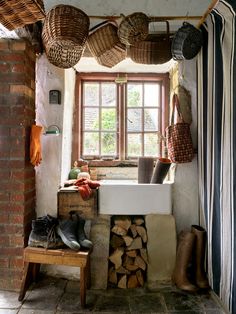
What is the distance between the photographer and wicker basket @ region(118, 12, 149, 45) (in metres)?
2.09

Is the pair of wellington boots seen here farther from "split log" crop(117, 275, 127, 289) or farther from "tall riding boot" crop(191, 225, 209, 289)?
"split log" crop(117, 275, 127, 289)

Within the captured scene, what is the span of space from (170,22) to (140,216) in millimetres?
1790

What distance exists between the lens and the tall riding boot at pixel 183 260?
2.37 meters

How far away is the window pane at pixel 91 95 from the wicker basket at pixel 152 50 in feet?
2.74

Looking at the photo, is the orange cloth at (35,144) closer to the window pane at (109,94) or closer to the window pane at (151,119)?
the window pane at (109,94)

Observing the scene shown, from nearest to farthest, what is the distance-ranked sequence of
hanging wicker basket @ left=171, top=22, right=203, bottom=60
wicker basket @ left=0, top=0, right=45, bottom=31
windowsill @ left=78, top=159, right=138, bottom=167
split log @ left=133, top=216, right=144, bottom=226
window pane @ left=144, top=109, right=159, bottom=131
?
wicker basket @ left=0, top=0, right=45, bottom=31 < hanging wicker basket @ left=171, top=22, right=203, bottom=60 < split log @ left=133, top=216, right=144, bottom=226 < windowsill @ left=78, top=159, right=138, bottom=167 < window pane @ left=144, top=109, right=159, bottom=131

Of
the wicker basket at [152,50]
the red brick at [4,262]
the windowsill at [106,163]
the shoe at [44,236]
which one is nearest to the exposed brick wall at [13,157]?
the red brick at [4,262]

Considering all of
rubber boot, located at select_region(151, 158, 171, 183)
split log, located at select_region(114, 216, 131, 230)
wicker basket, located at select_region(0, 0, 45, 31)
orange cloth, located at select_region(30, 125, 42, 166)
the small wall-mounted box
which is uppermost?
wicker basket, located at select_region(0, 0, 45, 31)

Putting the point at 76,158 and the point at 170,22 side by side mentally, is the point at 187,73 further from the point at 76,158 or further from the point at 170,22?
the point at 76,158

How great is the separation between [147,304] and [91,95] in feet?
7.03

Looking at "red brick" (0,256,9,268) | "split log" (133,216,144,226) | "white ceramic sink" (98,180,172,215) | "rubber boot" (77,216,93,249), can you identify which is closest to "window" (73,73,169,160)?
"white ceramic sink" (98,180,172,215)

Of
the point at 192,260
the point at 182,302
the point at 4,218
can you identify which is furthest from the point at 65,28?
the point at 182,302

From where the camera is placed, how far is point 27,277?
7.55 ft

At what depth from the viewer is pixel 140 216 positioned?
2633 mm
